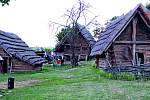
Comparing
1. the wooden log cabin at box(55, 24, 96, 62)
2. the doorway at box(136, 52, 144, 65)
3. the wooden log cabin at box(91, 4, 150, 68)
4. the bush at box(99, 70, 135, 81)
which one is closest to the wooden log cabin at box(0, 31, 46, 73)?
the wooden log cabin at box(91, 4, 150, 68)

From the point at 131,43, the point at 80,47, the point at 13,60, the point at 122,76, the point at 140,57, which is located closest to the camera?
the point at 122,76

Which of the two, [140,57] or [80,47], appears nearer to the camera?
[140,57]

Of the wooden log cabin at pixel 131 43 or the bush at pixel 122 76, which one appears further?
the wooden log cabin at pixel 131 43

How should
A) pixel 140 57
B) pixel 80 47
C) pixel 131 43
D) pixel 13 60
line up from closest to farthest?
1. pixel 131 43
2. pixel 140 57
3. pixel 13 60
4. pixel 80 47

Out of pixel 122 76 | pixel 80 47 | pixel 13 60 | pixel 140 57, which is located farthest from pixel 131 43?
pixel 80 47

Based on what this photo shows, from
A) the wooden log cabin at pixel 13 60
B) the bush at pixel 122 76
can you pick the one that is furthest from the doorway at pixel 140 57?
the wooden log cabin at pixel 13 60

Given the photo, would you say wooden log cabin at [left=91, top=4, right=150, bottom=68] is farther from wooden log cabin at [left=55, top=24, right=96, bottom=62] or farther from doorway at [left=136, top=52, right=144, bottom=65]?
wooden log cabin at [left=55, top=24, right=96, bottom=62]

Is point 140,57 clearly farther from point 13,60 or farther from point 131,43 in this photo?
point 13,60

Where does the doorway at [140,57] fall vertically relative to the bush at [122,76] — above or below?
above

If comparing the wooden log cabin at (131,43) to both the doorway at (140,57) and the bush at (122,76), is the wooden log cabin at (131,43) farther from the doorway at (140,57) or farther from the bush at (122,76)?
the bush at (122,76)

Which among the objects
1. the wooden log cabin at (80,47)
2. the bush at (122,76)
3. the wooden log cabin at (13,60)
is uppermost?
the wooden log cabin at (80,47)

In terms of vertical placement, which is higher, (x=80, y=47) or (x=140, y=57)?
(x=80, y=47)

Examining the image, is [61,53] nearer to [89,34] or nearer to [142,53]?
[89,34]

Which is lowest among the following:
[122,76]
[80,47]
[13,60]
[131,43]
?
[122,76]
